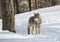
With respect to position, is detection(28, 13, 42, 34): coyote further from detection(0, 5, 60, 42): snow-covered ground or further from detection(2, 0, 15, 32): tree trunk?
detection(2, 0, 15, 32): tree trunk

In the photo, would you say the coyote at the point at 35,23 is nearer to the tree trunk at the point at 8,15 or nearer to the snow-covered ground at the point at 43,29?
the snow-covered ground at the point at 43,29

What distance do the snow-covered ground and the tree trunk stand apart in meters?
0.23

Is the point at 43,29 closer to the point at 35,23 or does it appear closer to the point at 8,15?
the point at 35,23

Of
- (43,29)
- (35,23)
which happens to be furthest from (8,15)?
(43,29)

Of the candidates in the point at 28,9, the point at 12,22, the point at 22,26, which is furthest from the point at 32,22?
the point at 28,9

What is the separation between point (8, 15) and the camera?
17.1 ft

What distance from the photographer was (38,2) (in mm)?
8703

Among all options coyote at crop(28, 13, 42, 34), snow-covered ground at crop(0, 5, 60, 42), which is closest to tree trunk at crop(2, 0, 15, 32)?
snow-covered ground at crop(0, 5, 60, 42)

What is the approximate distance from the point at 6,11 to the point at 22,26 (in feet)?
4.67

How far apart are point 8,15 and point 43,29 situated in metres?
1.13

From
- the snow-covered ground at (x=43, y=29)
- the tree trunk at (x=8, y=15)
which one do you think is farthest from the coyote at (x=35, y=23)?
the tree trunk at (x=8, y=15)

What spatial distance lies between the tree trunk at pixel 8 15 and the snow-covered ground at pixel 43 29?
0.74ft

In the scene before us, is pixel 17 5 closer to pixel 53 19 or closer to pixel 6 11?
pixel 53 19

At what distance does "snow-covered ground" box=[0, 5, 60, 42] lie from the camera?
4.07m
